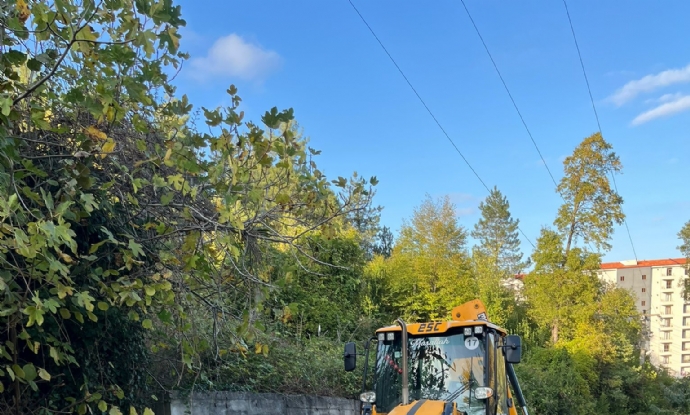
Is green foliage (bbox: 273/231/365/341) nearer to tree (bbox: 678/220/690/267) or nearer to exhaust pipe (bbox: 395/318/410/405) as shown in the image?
exhaust pipe (bbox: 395/318/410/405)

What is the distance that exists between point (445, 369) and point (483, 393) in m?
0.50

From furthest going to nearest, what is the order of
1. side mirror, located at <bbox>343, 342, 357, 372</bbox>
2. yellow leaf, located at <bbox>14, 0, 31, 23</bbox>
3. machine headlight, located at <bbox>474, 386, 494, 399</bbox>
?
1. side mirror, located at <bbox>343, 342, 357, 372</bbox>
2. machine headlight, located at <bbox>474, 386, 494, 399</bbox>
3. yellow leaf, located at <bbox>14, 0, 31, 23</bbox>

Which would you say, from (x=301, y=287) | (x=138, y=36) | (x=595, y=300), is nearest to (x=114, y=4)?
(x=138, y=36)

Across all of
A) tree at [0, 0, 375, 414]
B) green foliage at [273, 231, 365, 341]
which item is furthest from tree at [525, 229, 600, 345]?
tree at [0, 0, 375, 414]

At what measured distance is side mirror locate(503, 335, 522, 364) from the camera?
6070mm

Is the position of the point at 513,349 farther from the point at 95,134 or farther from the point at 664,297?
the point at 664,297

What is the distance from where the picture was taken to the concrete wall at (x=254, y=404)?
691 cm

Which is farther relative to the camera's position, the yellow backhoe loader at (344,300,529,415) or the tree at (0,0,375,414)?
the yellow backhoe loader at (344,300,529,415)

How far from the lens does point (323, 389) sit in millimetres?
9688

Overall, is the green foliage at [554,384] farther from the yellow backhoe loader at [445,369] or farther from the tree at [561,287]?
the yellow backhoe loader at [445,369]

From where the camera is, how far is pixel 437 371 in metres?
6.07

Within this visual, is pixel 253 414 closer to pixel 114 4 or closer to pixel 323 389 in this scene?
pixel 323 389

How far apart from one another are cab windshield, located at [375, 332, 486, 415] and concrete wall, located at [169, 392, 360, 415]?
2.18 metres

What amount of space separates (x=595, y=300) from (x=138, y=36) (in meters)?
24.7
